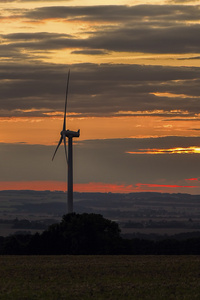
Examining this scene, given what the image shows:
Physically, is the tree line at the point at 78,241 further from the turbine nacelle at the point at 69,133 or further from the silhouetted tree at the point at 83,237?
the turbine nacelle at the point at 69,133

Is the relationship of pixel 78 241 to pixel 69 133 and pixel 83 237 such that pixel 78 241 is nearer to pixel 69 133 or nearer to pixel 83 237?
pixel 83 237

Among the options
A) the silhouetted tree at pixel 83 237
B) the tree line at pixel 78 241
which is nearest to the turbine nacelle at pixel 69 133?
the tree line at pixel 78 241
